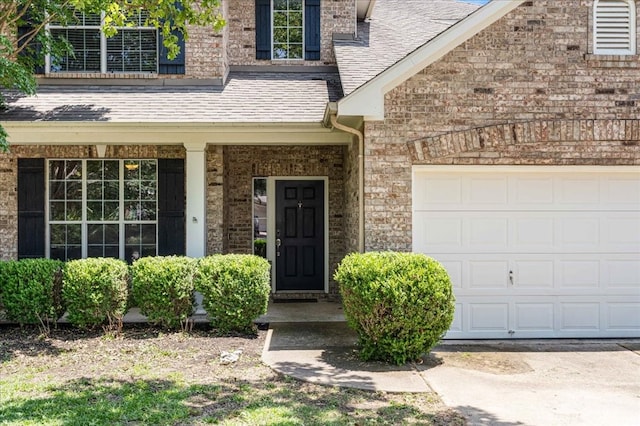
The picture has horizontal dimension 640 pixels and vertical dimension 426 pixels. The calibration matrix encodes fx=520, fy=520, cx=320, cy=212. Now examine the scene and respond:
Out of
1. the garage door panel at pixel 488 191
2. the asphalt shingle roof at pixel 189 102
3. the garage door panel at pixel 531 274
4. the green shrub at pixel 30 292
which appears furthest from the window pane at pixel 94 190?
the garage door panel at pixel 531 274

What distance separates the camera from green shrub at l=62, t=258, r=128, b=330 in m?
7.41

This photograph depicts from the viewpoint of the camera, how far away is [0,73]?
285 inches

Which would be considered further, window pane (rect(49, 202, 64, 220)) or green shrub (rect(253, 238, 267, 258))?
green shrub (rect(253, 238, 267, 258))

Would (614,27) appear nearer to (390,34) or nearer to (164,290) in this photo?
(390,34)

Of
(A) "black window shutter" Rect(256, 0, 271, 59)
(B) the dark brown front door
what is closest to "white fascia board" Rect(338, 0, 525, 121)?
(B) the dark brown front door

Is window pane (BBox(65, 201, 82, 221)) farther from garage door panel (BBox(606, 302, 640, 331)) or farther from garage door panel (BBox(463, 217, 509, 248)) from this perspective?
garage door panel (BBox(606, 302, 640, 331))

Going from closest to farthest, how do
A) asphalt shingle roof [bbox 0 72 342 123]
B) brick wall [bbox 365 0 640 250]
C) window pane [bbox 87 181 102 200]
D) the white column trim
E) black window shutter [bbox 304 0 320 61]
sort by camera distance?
brick wall [bbox 365 0 640 250] < asphalt shingle roof [bbox 0 72 342 123] < the white column trim < window pane [bbox 87 181 102 200] < black window shutter [bbox 304 0 320 61]

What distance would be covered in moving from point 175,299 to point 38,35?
5056 millimetres

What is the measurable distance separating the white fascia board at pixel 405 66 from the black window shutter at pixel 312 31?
3.97 m

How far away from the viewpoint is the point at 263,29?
10594mm

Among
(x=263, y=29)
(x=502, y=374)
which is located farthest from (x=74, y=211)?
(x=502, y=374)

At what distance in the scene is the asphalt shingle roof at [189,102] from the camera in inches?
328

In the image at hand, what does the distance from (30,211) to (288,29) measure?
19.7 ft

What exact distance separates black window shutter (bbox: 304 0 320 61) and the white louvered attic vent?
519cm
